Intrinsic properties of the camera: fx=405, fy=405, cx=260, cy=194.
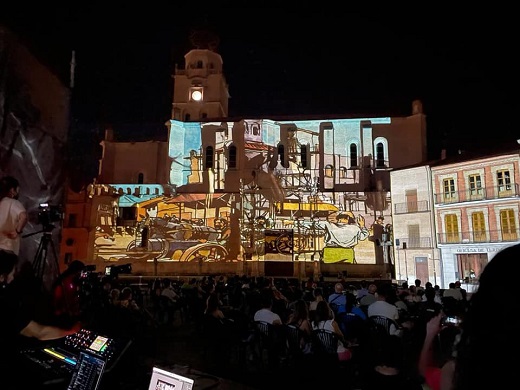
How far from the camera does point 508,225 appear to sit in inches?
877

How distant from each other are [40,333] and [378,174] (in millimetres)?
31710

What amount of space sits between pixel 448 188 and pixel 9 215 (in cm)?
2468

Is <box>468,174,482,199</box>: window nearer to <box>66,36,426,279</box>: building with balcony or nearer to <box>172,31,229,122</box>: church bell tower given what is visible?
<box>66,36,426,279</box>: building with balcony

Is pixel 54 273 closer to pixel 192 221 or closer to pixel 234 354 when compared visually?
pixel 234 354

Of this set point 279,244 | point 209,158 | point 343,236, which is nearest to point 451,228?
point 343,236

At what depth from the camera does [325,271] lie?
2780cm

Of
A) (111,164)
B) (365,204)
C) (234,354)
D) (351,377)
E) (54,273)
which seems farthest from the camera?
(111,164)

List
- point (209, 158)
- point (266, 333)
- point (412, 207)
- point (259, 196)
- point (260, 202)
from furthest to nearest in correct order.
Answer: point (209, 158) → point (259, 196) → point (260, 202) → point (412, 207) → point (266, 333)

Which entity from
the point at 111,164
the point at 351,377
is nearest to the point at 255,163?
the point at 111,164

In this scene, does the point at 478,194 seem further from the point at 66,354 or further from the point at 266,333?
the point at 66,354

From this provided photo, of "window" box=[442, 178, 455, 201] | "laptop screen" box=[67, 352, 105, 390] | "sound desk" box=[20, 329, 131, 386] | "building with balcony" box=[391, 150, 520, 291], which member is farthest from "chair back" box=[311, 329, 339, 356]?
"window" box=[442, 178, 455, 201]

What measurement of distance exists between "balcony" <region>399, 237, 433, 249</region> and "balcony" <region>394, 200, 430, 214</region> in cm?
176

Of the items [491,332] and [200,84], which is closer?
[491,332]

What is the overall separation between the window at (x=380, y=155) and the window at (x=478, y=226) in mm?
10412
